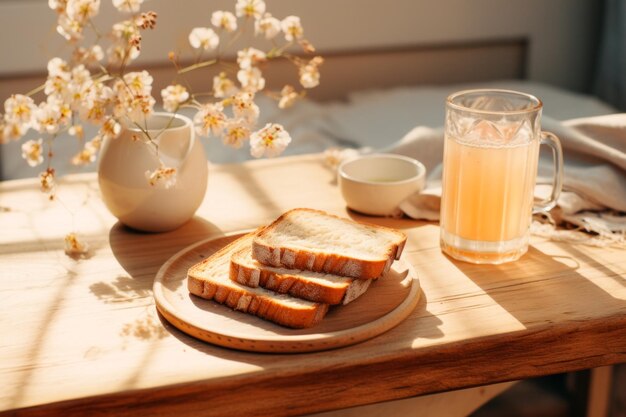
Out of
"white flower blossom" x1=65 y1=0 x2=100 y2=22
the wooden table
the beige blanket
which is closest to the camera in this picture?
the wooden table

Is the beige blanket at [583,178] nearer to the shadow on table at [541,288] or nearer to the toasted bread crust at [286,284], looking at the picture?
the shadow on table at [541,288]

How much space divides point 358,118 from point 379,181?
0.89 m

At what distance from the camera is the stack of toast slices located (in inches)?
34.0

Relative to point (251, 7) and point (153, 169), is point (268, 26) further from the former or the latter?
point (153, 169)

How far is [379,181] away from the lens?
1278 mm

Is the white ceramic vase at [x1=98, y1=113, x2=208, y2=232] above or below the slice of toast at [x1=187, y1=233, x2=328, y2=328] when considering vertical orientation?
above

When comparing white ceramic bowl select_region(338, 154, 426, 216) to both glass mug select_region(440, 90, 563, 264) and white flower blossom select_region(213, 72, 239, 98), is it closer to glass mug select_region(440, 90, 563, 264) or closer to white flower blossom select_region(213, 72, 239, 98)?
glass mug select_region(440, 90, 563, 264)

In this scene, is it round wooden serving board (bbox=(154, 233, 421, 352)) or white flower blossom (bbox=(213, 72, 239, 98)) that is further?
white flower blossom (bbox=(213, 72, 239, 98))

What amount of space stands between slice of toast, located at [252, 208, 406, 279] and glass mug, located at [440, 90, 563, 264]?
0.11m

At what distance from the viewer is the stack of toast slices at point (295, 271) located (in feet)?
2.83

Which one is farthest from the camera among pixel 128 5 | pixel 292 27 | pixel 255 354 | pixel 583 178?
pixel 583 178

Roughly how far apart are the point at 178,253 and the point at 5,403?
335mm

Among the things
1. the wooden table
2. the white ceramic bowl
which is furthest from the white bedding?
the wooden table

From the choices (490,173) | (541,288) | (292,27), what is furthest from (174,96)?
(541,288)
